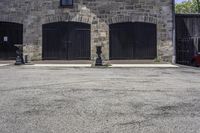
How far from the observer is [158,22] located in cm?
2511

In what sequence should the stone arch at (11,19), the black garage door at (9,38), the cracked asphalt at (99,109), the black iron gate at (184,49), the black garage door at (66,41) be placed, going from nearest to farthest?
1. the cracked asphalt at (99,109)
2. the black garage door at (66,41)
3. the stone arch at (11,19)
4. the black garage door at (9,38)
5. the black iron gate at (184,49)

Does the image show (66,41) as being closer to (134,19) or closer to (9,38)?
(9,38)

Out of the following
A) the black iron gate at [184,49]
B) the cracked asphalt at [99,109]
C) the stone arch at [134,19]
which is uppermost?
the stone arch at [134,19]

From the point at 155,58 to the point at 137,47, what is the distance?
1.32m

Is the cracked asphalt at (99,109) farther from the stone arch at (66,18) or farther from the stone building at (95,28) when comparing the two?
the stone arch at (66,18)

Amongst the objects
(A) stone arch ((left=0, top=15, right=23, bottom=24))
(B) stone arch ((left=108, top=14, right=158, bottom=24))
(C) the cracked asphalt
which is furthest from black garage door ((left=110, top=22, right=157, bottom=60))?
(C) the cracked asphalt

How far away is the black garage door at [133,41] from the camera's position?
82.8 feet

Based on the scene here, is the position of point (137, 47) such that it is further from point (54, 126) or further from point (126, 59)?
point (54, 126)

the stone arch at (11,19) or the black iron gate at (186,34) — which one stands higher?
the stone arch at (11,19)

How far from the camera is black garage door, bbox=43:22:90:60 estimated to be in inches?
1001

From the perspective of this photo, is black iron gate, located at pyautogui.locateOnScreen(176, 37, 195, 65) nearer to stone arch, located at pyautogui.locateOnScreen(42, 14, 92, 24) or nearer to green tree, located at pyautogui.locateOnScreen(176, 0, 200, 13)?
stone arch, located at pyautogui.locateOnScreen(42, 14, 92, 24)

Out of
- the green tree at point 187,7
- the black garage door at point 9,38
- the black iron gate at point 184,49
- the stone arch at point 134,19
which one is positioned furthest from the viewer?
the green tree at point 187,7

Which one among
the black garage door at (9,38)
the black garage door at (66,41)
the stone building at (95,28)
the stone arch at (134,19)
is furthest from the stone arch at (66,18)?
the black garage door at (9,38)

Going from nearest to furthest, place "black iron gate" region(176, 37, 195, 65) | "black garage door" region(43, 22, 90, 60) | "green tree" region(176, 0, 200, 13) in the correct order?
"black garage door" region(43, 22, 90, 60)
"black iron gate" region(176, 37, 195, 65)
"green tree" region(176, 0, 200, 13)
